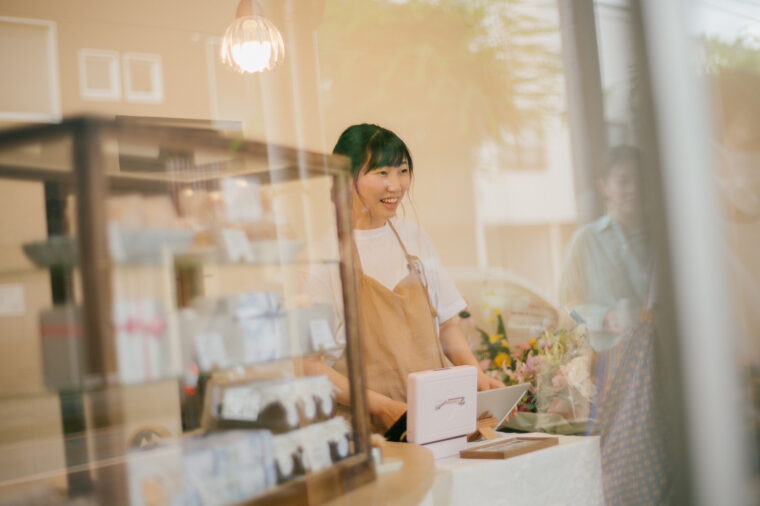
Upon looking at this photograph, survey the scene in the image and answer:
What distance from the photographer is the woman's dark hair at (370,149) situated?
8.46ft

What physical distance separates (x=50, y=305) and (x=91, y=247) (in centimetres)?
17

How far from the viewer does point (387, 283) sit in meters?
2.57

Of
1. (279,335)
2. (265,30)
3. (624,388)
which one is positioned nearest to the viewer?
(279,335)

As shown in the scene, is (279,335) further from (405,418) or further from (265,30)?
(265,30)

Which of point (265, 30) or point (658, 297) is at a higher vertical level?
point (265, 30)

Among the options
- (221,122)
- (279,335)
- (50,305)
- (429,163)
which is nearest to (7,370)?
(50,305)

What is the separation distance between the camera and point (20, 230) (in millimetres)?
1615

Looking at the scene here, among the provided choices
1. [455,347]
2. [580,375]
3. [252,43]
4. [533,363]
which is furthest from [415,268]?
[252,43]

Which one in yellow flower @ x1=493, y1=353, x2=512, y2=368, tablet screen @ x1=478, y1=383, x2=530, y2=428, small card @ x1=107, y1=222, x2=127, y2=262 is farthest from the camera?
yellow flower @ x1=493, y1=353, x2=512, y2=368

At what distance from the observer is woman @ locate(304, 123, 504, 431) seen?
2.49 meters

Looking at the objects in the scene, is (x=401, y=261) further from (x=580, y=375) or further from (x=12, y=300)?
(x=12, y=300)

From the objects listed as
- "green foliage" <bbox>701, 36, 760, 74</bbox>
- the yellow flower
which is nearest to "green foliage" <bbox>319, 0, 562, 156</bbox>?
the yellow flower

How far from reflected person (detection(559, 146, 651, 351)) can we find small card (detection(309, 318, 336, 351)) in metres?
0.67

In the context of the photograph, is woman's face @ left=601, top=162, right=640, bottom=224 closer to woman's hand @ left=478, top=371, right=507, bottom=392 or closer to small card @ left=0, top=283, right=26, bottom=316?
woman's hand @ left=478, top=371, right=507, bottom=392
